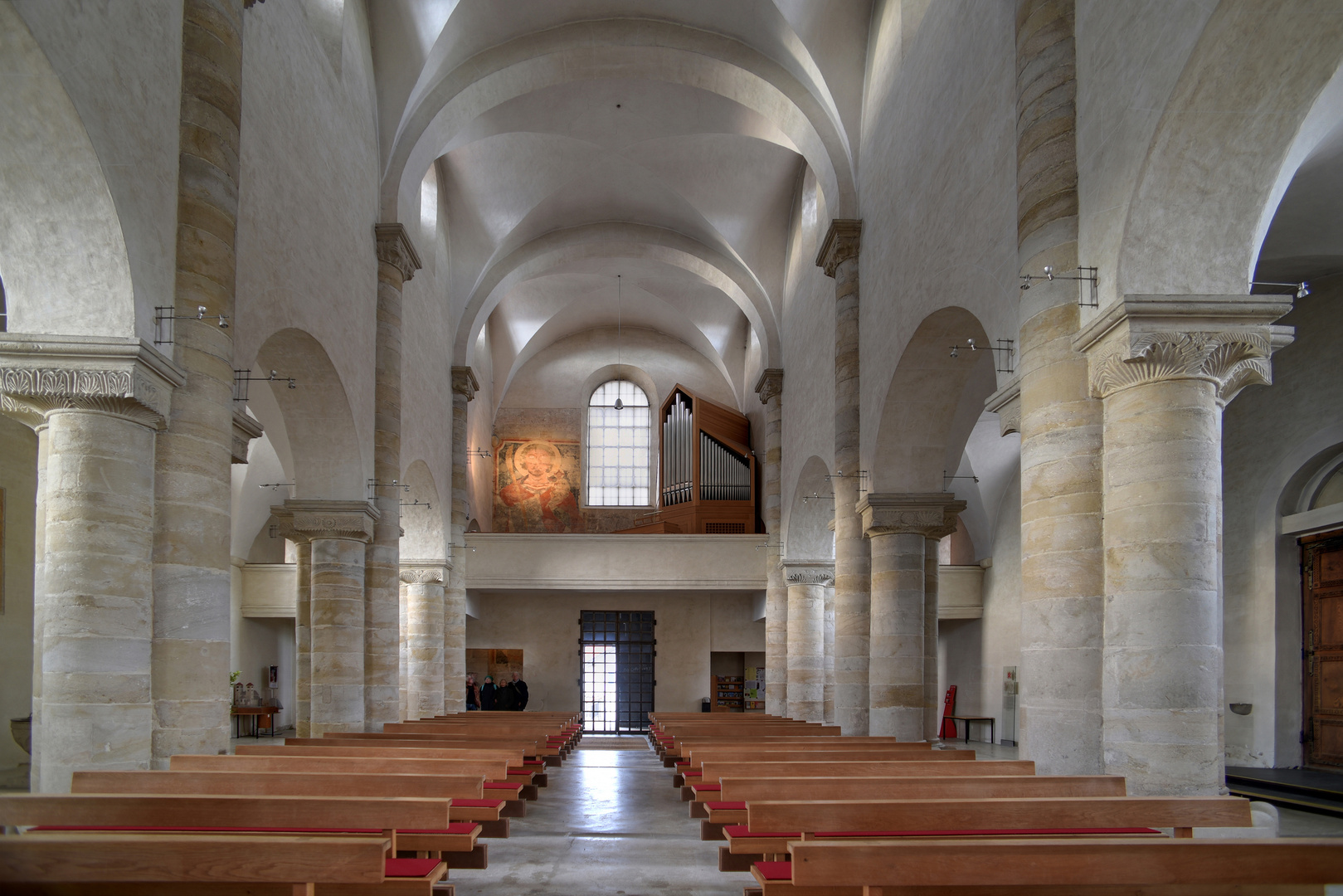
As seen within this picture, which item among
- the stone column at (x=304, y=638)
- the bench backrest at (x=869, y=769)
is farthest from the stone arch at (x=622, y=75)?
the bench backrest at (x=869, y=769)

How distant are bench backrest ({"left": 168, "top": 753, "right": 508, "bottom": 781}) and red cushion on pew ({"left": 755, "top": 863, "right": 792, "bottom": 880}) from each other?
247cm

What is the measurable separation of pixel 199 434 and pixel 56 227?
1.67 m

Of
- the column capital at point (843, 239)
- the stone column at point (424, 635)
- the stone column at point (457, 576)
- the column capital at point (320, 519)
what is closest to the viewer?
the column capital at point (320, 519)

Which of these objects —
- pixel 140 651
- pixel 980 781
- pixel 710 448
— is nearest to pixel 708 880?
pixel 980 781

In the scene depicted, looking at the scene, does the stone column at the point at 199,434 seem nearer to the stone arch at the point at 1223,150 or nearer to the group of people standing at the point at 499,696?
the stone arch at the point at 1223,150

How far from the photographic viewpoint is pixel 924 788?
19.7ft

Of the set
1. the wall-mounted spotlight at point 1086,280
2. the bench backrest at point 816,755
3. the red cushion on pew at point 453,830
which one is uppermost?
the wall-mounted spotlight at point 1086,280

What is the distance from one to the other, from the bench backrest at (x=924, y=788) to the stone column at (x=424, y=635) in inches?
590

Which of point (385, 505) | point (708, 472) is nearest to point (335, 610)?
point (385, 505)

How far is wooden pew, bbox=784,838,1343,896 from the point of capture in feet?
11.9

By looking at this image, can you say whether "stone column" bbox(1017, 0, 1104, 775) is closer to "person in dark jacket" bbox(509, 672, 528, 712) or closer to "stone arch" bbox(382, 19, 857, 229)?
"stone arch" bbox(382, 19, 857, 229)

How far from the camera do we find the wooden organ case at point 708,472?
85.0ft

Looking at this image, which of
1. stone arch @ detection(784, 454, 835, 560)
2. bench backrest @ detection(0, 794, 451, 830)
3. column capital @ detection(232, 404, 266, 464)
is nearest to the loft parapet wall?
stone arch @ detection(784, 454, 835, 560)

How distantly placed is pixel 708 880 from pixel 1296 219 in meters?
9.00
